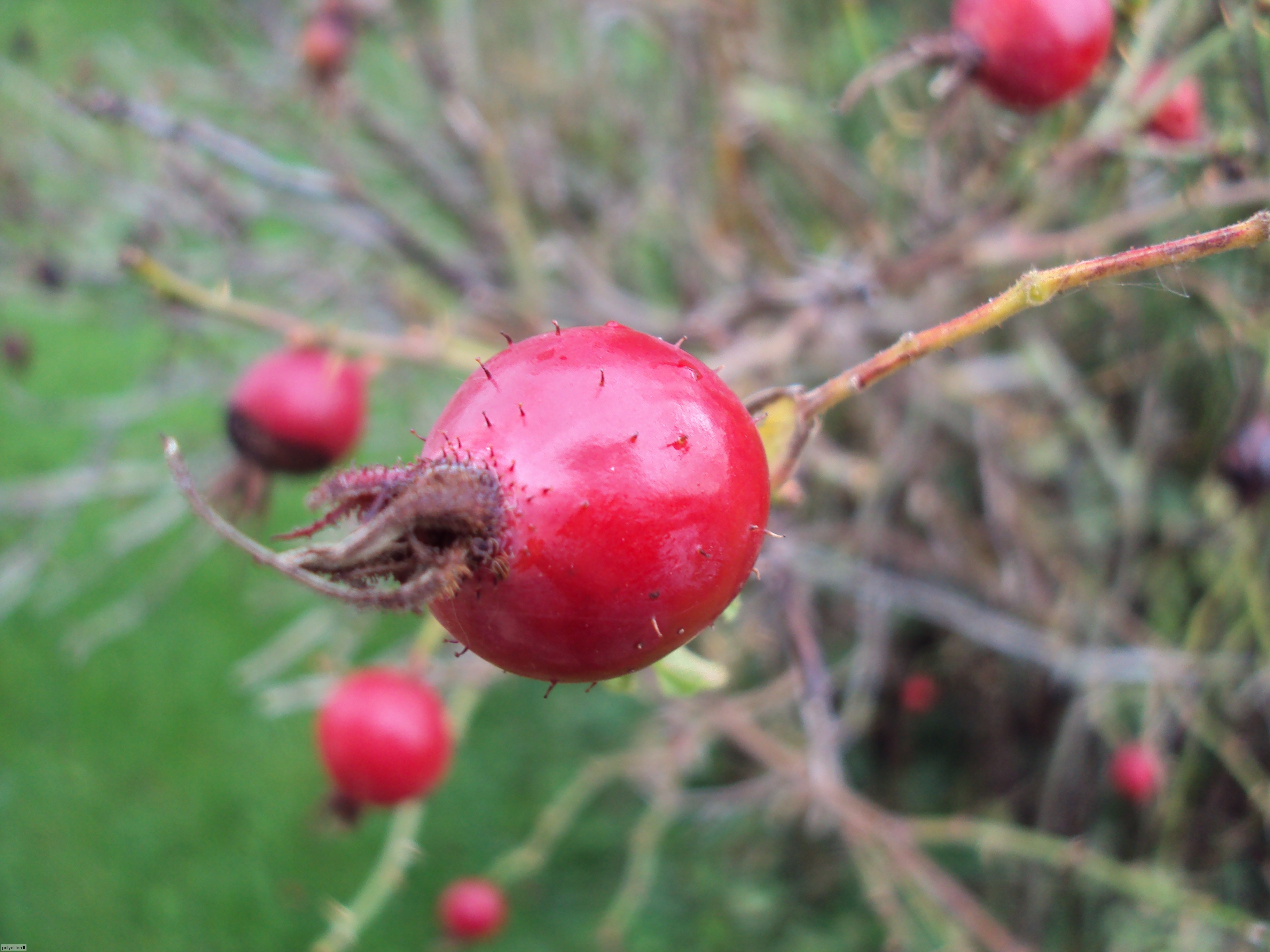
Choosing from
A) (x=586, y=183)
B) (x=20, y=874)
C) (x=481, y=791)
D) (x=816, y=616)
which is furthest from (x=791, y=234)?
(x=20, y=874)

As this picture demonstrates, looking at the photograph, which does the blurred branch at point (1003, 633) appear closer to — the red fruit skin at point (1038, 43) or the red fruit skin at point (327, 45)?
the red fruit skin at point (1038, 43)

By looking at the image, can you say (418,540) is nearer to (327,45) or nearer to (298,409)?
(298,409)

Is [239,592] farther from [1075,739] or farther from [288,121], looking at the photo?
[1075,739]

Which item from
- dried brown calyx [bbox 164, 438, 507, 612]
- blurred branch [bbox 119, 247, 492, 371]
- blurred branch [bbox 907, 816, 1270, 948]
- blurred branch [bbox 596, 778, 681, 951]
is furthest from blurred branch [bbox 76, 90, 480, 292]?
blurred branch [bbox 907, 816, 1270, 948]

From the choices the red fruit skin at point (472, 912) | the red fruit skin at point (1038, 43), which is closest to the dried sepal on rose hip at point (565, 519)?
the red fruit skin at point (1038, 43)

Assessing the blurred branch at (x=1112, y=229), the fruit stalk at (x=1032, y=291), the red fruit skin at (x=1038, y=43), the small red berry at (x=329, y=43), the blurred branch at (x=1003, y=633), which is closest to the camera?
the fruit stalk at (x=1032, y=291)

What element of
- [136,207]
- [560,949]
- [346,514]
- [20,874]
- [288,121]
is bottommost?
[346,514]
